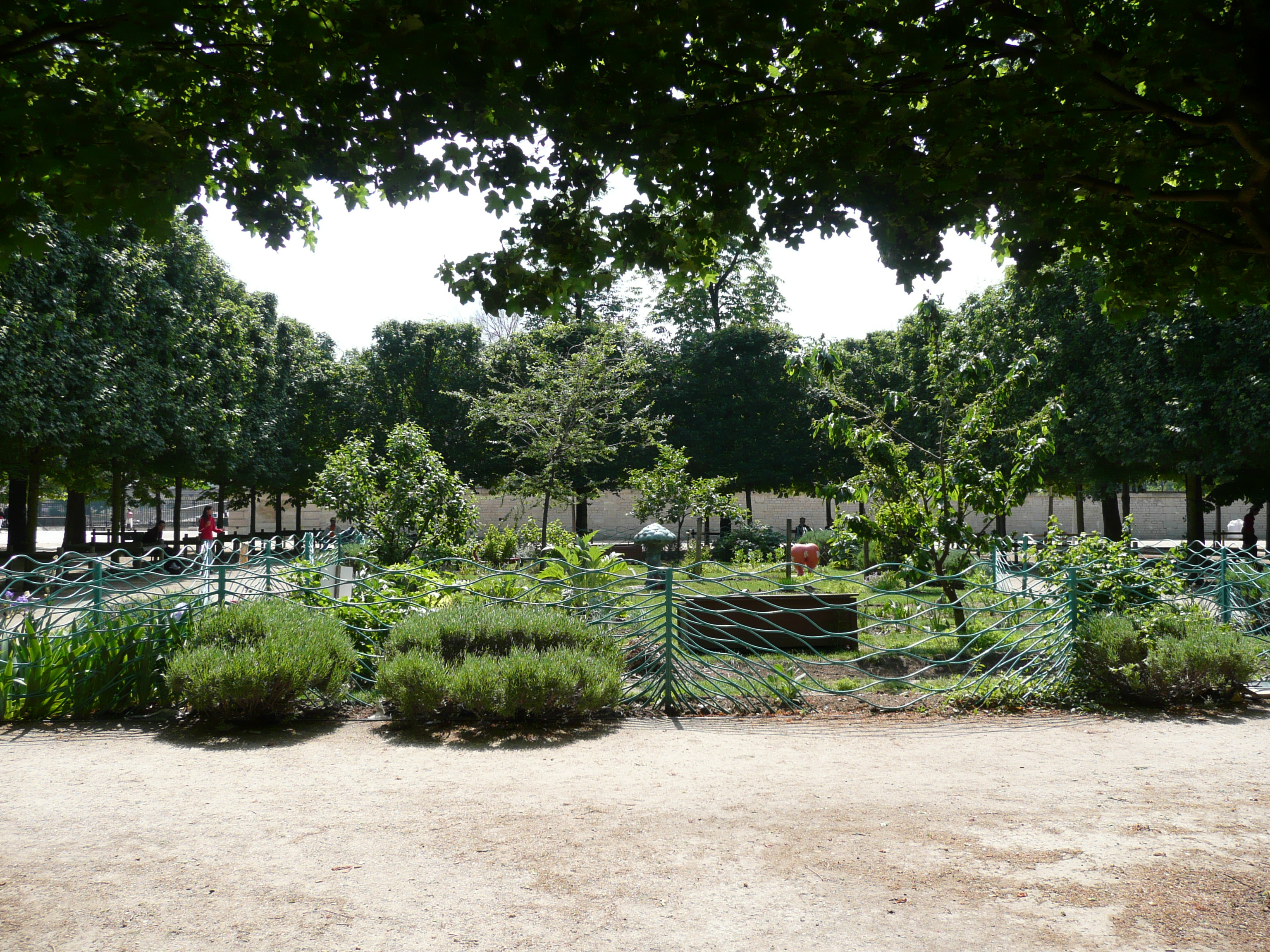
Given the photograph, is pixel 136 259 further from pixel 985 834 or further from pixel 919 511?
pixel 985 834

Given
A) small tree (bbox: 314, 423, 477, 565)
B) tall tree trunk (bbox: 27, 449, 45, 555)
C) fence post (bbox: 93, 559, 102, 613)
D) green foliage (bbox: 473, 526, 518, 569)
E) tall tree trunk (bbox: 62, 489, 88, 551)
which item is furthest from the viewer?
tall tree trunk (bbox: 62, 489, 88, 551)

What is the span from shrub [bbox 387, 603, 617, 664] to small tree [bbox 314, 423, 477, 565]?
252 inches

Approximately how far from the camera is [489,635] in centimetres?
643

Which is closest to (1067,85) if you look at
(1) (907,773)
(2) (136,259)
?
(1) (907,773)

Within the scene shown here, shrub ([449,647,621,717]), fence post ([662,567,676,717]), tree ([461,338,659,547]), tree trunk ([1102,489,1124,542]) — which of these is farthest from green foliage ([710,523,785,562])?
shrub ([449,647,621,717])

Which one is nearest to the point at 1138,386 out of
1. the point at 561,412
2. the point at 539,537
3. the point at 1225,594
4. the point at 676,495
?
the point at 676,495

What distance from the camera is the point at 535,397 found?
20.4 m

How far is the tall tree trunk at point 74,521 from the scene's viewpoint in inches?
896

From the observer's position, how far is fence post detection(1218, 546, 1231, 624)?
8.14 meters

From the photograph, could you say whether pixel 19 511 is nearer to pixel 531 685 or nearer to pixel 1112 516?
pixel 531 685

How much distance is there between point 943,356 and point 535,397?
11.9m

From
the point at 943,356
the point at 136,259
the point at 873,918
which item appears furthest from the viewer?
the point at 136,259

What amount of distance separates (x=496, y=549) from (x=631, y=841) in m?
12.1

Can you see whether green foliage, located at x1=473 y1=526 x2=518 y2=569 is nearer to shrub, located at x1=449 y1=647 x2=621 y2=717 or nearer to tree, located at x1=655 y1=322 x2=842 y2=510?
shrub, located at x1=449 y1=647 x2=621 y2=717
